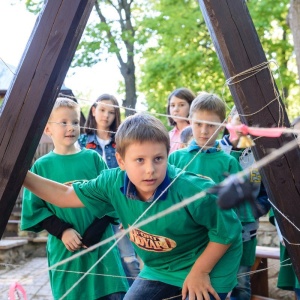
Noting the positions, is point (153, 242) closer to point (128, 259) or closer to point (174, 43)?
point (128, 259)

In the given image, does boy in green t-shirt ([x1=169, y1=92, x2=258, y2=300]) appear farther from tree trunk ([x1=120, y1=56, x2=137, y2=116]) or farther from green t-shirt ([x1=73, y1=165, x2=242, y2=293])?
tree trunk ([x1=120, y1=56, x2=137, y2=116])

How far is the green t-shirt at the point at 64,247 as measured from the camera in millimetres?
3617

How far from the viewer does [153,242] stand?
2.79m

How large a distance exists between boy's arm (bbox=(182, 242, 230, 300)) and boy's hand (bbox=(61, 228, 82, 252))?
1.03 metres

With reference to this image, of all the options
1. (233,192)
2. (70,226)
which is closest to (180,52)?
(70,226)

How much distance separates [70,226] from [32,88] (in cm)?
124

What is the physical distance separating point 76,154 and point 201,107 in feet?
2.85

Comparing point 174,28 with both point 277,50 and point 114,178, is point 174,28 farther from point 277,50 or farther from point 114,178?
point 114,178

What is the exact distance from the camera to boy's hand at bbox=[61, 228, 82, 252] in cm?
354

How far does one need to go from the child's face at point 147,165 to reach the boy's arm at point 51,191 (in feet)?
1.43

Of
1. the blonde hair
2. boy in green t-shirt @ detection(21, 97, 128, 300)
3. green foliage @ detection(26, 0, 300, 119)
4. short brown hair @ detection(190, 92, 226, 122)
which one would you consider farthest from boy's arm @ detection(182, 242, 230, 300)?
green foliage @ detection(26, 0, 300, 119)

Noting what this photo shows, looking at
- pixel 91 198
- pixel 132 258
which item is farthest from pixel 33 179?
pixel 132 258

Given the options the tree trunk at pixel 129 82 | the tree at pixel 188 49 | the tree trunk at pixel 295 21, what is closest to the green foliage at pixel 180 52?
the tree at pixel 188 49

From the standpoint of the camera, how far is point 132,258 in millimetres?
4375
